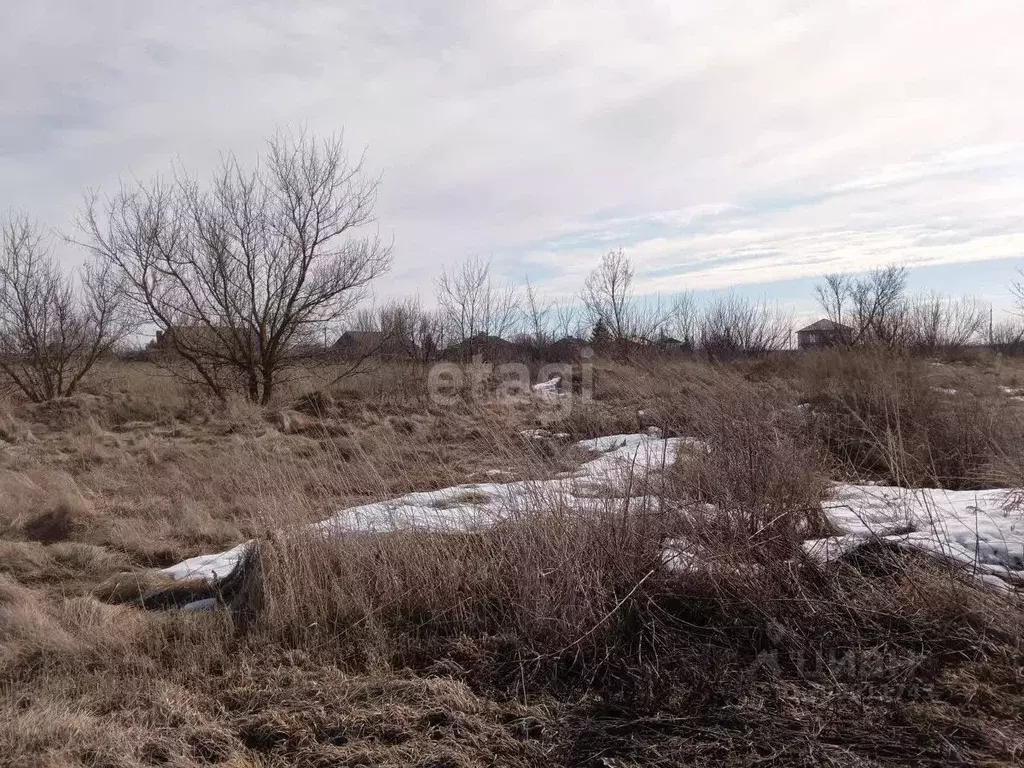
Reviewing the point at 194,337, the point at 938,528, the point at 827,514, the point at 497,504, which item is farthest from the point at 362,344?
the point at 938,528

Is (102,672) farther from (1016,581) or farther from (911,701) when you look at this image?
(1016,581)

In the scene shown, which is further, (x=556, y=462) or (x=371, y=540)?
(x=556, y=462)

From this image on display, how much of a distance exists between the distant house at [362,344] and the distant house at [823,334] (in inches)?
450

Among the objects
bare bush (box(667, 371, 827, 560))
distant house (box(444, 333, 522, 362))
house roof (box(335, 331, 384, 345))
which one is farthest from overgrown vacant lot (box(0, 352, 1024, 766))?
distant house (box(444, 333, 522, 362))

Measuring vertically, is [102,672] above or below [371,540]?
below

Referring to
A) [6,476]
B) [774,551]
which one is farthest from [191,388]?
[774,551]

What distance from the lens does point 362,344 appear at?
1664 cm

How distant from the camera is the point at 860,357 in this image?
10.0 meters

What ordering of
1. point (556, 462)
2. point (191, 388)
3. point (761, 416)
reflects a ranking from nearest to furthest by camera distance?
1. point (556, 462)
2. point (761, 416)
3. point (191, 388)

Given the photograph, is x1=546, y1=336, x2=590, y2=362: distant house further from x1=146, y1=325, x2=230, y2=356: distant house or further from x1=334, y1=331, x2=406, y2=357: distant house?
x1=146, y1=325, x2=230, y2=356: distant house

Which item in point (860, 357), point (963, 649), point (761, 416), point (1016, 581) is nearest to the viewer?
point (963, 649)

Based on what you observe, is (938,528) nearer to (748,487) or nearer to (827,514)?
(827,514)

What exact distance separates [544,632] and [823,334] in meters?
22.4

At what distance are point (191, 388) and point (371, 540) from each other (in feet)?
43.9
